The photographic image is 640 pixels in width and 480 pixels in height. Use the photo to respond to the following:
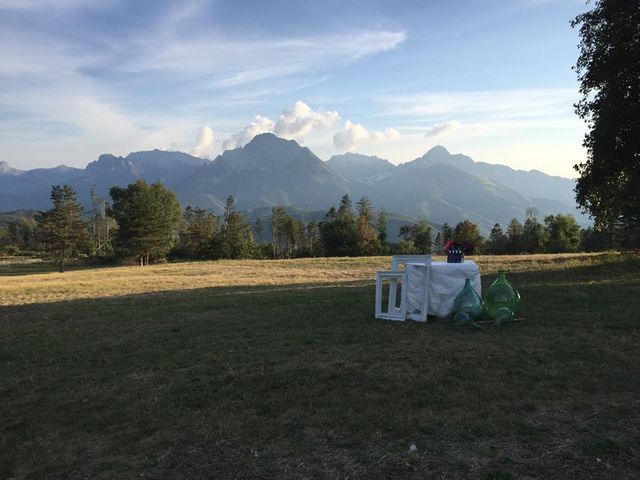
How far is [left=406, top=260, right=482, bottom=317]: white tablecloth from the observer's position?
1086 centimetres

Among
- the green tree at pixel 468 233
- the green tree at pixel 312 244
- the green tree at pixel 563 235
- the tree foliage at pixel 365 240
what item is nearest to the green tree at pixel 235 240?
the green tree at pixel 312 244

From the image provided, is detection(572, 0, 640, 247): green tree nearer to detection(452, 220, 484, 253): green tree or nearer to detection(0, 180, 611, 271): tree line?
detection(0, 180, 611, 271): tree line

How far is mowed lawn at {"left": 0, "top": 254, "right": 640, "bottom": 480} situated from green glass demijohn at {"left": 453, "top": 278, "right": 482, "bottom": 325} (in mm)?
470

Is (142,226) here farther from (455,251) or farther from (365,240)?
(455,251)

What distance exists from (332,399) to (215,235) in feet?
278

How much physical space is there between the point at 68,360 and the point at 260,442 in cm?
611

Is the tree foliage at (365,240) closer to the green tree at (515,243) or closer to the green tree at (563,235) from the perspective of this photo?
the green tree at (515,243)

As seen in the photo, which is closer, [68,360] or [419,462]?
[419,462]

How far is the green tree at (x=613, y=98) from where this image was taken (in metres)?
16.5

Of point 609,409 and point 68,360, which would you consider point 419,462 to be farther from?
point 68,360

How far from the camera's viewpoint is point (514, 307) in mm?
10234

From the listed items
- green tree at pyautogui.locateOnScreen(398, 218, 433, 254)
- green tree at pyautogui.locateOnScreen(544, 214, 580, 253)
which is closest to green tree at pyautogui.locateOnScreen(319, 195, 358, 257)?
green tree at pyautogui.locateOnScreen(398, 218, 433, 254)

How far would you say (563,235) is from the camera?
8475 centimetres

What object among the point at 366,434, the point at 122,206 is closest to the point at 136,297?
the point at 366,434
